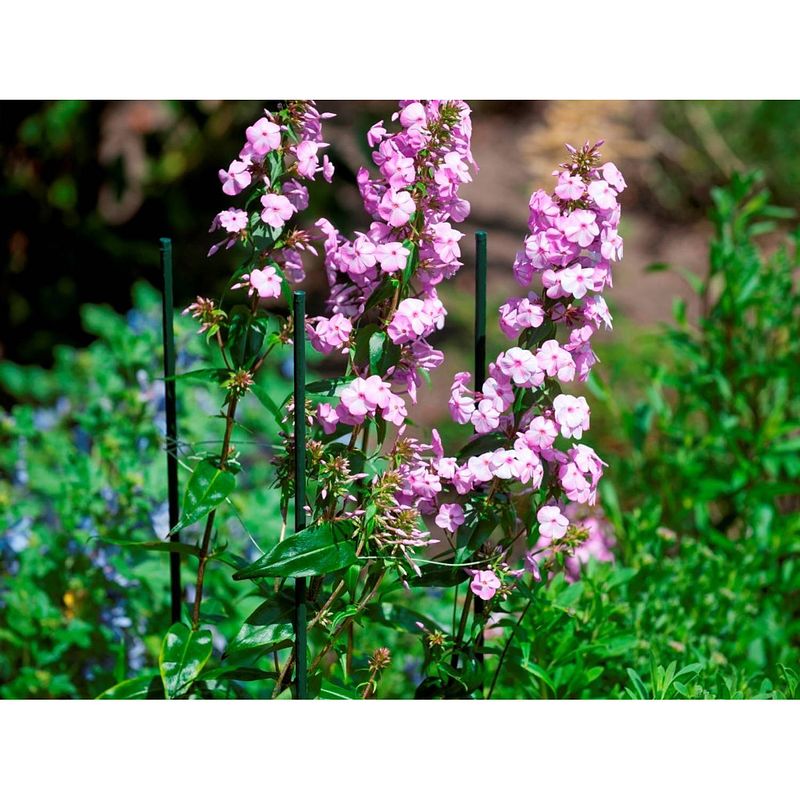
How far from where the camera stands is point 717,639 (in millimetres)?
2264

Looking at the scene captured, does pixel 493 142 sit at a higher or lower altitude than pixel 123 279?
higher

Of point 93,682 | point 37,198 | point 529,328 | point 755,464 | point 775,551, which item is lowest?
point 93,682

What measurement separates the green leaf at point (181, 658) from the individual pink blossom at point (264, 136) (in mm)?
696

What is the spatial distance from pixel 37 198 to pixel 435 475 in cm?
283

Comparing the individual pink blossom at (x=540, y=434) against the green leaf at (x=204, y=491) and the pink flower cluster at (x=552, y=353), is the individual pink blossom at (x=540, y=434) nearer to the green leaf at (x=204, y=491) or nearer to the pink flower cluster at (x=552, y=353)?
the pink flower cluster at (x=552, y=353)

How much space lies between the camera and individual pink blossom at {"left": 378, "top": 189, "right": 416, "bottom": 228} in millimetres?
1492

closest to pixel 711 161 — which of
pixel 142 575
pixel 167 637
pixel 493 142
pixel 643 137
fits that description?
pixel 643 137

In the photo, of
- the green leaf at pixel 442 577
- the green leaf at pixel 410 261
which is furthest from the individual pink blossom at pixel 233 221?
the green leaf at pixel 442 577

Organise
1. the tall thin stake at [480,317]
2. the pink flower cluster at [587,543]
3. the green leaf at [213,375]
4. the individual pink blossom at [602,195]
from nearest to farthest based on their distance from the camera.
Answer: the individual pink blossom at [602,195], the green leaf at [213,375], the tall thin stake at [480,317], the pink flower cluster at [587,543]

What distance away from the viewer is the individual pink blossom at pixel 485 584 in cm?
156

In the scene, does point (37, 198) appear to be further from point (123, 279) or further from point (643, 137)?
point (643, 137)

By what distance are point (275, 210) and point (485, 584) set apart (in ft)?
1.91

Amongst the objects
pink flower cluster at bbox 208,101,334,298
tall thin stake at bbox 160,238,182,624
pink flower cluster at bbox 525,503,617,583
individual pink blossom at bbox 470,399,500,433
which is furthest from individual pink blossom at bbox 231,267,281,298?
pink flower cluster at bbox 525,503,617,583

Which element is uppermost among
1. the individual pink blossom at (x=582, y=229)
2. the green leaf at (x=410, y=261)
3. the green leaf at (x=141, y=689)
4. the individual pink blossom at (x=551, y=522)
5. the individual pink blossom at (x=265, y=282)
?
the individual pink blossom at (x=582, y=229)
